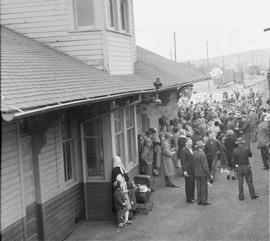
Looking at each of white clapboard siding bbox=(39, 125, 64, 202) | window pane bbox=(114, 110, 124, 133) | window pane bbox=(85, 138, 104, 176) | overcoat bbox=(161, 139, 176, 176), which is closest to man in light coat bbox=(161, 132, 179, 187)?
overcoat bbox=(161, 139, 176, 176)

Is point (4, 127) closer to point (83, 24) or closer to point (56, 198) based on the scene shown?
point (56, 198)

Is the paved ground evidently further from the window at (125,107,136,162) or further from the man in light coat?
the window at (125,107,136,162)

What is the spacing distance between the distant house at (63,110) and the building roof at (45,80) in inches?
1.1

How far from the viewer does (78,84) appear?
29.2 feet

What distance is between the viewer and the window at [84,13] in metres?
11.5

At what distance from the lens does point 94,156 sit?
10.8 meters

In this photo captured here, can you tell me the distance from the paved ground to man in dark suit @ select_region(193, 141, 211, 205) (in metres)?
0.23

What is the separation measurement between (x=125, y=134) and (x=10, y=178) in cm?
488

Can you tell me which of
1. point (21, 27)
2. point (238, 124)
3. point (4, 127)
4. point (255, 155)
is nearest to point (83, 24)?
point (21, 27)

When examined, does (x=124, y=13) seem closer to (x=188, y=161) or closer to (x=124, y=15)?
(x=124, y=15)

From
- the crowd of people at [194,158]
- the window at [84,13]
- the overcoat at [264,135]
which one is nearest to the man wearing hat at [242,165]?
the crowd of people at [194,158]

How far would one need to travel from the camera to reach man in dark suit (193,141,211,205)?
11.5 meters

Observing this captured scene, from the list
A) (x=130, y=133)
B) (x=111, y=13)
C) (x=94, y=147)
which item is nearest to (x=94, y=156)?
(x=94, y=147)

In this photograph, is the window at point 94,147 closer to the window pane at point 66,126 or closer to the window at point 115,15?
the window pane at point 66,126
